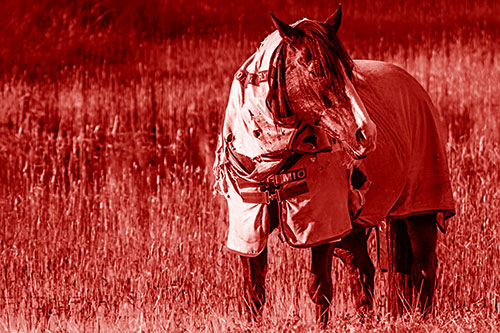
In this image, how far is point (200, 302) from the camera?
6.31 metres

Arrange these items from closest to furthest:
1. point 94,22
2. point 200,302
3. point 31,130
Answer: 1. point 200,302
2. point 31,130
3. point 94,22

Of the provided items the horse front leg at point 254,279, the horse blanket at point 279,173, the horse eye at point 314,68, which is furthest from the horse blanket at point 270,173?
the horse eye at point 314,68

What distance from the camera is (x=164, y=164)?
375 inches

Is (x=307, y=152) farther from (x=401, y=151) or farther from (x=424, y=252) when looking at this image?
(x=424, y=252)

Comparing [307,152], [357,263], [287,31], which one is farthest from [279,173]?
[357,263]

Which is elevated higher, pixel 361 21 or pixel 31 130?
pixel 361 21

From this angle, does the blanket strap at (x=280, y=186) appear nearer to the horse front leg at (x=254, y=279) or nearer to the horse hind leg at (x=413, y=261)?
the horse front leg at (x=254, y=279)

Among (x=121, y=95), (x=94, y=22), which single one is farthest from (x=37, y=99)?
(x=94, y=22)

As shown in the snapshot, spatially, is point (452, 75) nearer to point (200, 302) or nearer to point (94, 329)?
point (200, 302)

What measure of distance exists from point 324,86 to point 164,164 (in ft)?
16.5

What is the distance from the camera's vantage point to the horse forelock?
15.2 ft

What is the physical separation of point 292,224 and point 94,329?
1453 millimetres

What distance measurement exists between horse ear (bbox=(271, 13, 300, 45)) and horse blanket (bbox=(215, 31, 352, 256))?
10 cm

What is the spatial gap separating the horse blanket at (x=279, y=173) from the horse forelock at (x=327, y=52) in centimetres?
19
